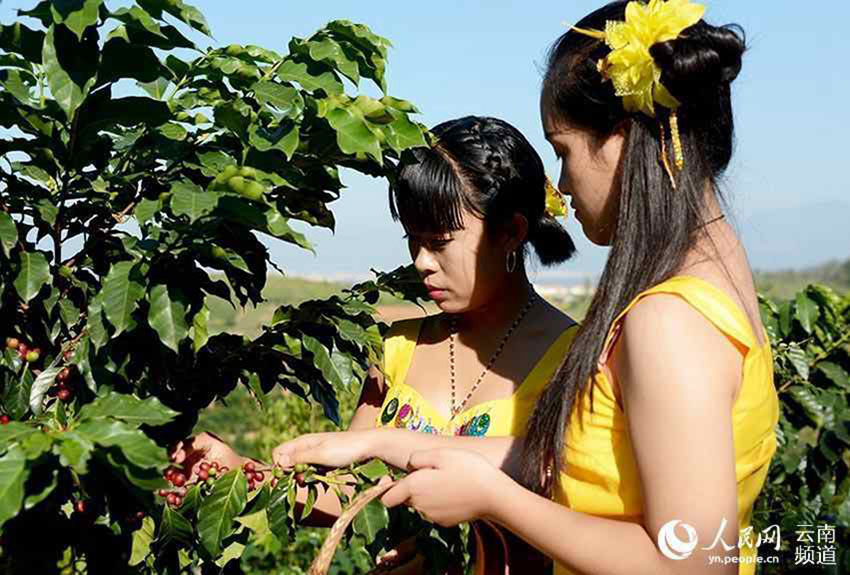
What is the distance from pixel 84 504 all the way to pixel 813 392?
9.05ft

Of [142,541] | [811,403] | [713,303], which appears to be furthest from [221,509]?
[811,403]

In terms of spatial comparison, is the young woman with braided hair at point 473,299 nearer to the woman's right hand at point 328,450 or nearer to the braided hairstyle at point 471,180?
the braided hairstyle at point 471,180

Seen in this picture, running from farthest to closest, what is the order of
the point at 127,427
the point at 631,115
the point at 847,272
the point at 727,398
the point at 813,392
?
the point at 847,272
the point at 813,392
the point at 631,115
the point at 727,398
the point at 127,427

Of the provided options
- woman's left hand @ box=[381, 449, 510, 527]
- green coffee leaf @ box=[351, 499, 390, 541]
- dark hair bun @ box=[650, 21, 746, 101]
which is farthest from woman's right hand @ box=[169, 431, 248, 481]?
dark hair bun @ box=[650, 21, 746, 101]

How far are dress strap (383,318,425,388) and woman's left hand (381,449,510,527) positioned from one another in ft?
2.29

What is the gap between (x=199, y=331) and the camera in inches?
65.4

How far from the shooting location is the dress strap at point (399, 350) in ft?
8.02

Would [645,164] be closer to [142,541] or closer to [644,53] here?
[644,53]

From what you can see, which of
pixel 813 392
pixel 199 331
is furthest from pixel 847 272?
pixel 199 331

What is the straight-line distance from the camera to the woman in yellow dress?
145 centimetres

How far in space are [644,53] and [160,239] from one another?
2.61 ft

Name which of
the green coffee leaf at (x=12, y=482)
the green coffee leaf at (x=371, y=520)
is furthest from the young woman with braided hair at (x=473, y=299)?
the green coffee leaf at (x=12, y=482)

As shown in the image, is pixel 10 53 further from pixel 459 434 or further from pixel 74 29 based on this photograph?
pixel 459 434

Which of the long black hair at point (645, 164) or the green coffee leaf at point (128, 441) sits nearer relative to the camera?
the green coffee leaf at point (128, 441)
